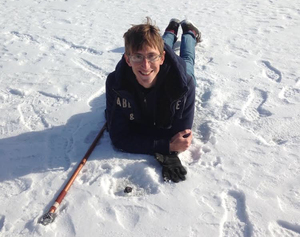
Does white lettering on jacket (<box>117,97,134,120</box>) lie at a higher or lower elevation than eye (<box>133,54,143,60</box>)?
lower

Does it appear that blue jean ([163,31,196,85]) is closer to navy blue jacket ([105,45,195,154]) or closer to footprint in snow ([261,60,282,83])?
navy blue jacket ([105,45,195,154])

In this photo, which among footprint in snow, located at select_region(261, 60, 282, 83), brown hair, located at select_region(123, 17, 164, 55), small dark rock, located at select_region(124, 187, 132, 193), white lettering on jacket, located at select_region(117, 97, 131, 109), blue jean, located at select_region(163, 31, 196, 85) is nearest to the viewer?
brown hair, located at select_region(123, 17, 164, 55)

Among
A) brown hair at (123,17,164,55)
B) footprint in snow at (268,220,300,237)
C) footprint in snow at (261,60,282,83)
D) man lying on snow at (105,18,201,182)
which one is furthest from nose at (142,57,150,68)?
footprint in snow at (261,60,282,83)

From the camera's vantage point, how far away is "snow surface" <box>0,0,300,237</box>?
2461mm

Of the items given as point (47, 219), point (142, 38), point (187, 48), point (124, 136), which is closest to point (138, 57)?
point (142, 38)

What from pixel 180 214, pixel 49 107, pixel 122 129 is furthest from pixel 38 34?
pixel 180 214

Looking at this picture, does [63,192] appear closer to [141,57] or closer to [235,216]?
[141,57]

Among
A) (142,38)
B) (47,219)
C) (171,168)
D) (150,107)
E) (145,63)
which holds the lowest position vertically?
(47,219)

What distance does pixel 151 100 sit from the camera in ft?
9.84

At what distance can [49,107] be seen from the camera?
4020mm

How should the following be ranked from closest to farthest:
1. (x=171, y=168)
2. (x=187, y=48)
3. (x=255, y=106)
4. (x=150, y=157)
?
1. (x=171, y=168)
2. (x=150, y=157)
3. (x=255, y=106)
4. (x=187, y=48)

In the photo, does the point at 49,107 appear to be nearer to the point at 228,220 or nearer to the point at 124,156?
the point at 124,156

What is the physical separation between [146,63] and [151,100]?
1.52ft

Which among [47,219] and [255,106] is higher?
[255,106]
